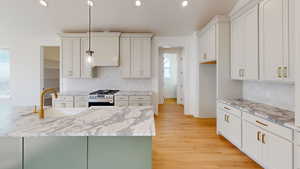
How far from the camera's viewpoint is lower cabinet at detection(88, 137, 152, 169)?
1.27m

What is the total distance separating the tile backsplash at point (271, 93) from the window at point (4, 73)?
6.49 m

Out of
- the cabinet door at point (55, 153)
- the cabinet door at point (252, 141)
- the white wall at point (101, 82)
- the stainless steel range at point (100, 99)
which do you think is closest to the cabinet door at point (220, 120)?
the cabinet door at point (252, 141)

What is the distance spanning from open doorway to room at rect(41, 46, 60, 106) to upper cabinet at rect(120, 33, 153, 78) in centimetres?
261

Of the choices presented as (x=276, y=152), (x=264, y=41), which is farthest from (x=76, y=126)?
(x=264, y=41)

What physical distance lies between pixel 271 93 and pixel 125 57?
3.34 metres

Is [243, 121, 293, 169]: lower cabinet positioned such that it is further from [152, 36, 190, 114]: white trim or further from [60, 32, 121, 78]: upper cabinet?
[60, 32, 121, 78]: upper cabinet

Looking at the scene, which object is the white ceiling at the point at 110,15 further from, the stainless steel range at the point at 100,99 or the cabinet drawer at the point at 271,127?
the cabinet drawer at the point at 271,127

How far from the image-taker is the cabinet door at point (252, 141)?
2.12 meters

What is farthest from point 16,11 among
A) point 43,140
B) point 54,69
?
point 43,140

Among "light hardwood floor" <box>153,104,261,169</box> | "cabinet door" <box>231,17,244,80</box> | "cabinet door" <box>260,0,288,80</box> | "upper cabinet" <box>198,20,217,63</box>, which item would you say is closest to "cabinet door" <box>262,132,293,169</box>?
"light hardwood floor" <box>153,104,261,169</box>

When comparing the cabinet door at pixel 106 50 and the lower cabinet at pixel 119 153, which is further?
Answer: the cabinet door at pixel 106 50

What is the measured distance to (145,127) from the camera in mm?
1283

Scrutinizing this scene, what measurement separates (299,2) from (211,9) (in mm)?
2450

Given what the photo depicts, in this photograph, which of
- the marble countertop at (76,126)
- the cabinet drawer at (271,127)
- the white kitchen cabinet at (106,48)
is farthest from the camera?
the white kitchen cabinet at (106,48)
